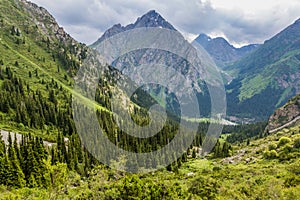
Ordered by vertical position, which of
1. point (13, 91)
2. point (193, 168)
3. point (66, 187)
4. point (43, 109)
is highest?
point (13, 91)

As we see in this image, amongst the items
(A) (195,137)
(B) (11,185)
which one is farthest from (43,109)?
(A) (195,137)

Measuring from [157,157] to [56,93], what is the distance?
337 ft

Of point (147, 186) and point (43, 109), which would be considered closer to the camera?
point (147, 186)

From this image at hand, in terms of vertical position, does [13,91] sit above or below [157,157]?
above

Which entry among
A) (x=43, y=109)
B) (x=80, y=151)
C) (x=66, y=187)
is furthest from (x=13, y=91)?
(x=66, y=187)

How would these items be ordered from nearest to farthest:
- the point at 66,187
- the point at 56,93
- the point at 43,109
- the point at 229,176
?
the point at 66,187 → the point at 229,176 → the point at 43,109 → the point at 56,93

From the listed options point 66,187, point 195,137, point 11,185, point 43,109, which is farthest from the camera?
point 195,137

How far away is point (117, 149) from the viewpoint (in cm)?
13188

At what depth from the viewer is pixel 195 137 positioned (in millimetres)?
179750

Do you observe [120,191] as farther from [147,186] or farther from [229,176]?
[229,176]

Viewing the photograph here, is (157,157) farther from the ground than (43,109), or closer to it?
closer to it

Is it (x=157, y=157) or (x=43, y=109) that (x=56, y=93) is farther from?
(x=157, y=157)

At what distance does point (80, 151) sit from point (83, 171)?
615 inches

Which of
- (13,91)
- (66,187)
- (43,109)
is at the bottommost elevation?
(66,187)
